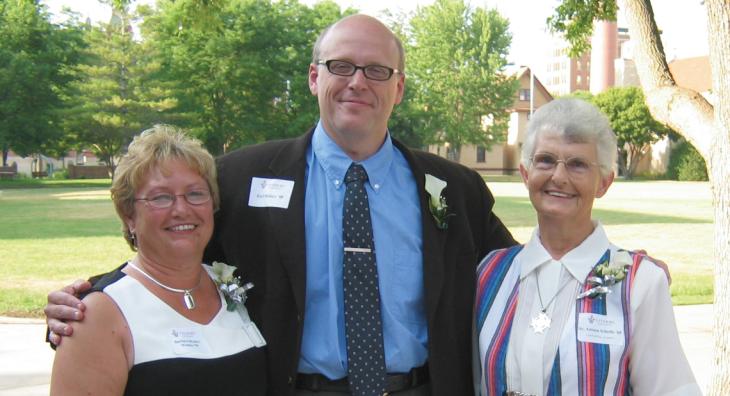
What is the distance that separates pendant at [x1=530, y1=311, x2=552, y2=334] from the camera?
2.70 metres

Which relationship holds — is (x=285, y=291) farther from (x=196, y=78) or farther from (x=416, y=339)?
(x=196, y=78)

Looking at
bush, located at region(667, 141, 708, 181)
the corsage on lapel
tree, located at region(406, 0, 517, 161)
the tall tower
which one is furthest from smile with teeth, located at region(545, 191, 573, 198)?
the tall tower

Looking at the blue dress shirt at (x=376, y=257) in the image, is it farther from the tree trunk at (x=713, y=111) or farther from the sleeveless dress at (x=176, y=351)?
the tree trunk at (x=713, y=111)

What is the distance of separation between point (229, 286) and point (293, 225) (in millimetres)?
360

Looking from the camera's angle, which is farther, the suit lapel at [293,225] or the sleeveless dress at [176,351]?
the suit lapel at [293,225]

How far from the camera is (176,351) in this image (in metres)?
2.46

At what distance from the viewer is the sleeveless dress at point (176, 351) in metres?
2.39

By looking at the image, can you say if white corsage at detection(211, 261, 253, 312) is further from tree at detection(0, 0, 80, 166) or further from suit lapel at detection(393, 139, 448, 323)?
tree at detection(0, 0, 80, 166)

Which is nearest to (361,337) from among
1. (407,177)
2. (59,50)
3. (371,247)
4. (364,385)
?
(364,385)

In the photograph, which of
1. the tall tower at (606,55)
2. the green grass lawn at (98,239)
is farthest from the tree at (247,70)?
the tall tower at (606,55)

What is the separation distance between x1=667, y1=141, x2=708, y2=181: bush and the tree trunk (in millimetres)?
59127

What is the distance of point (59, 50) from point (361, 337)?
50.8 meters

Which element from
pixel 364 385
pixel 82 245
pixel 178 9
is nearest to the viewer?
pixel 364 385

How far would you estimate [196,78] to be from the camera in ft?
152
